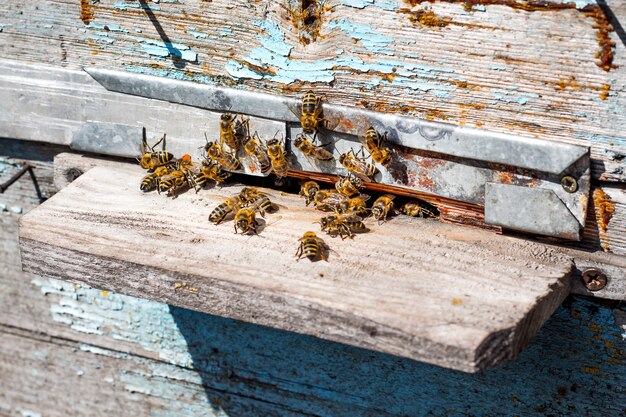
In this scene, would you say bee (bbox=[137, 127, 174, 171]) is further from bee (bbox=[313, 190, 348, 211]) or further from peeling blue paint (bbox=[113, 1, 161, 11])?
bee (bbox=[313, 190, 348, 211])

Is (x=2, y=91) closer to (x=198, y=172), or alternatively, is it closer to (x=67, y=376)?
(x=198, y=172)

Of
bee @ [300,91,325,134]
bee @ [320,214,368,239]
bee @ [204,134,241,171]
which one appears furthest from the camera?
bee @ [204,134,241,171]

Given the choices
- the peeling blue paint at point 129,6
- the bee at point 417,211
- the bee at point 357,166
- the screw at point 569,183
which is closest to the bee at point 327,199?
the bee at point 357,166

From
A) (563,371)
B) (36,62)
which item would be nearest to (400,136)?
(563,371)

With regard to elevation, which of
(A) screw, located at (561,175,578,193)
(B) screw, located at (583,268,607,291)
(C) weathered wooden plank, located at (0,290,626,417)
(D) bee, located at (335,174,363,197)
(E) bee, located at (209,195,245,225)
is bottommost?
(C) weathered wooden plank, located at (0,290,626,417)

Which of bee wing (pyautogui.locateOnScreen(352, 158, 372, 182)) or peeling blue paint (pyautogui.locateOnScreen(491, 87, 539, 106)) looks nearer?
peeling blue paint (pyautogui.locateOnScreen(491, 87, 539, 106))

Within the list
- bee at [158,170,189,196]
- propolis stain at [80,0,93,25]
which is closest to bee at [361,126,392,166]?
bee at [158,170,189,196]

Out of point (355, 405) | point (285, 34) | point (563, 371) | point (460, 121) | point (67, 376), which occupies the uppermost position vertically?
point (285, 34)
